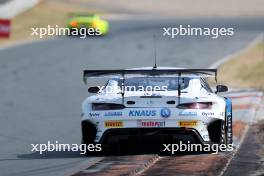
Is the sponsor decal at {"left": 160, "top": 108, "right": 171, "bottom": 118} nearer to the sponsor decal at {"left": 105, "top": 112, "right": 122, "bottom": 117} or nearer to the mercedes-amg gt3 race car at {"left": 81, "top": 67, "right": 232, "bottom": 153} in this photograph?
the mercedes-amg gt3 race car at {"left": 81, "top": 67, "right": 232, "bottom": 153}

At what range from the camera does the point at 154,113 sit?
10883 millimetres

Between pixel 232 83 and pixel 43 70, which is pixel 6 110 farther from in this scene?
pixel 43 70

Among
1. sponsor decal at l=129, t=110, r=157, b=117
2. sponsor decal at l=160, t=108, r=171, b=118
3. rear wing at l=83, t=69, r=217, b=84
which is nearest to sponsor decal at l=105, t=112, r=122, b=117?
sponsor decal at l=129, t=110, r=157, b=117

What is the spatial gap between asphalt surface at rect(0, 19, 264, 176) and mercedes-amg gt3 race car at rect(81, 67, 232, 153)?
2.02ft

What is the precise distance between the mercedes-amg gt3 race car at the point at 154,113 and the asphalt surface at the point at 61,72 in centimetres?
62

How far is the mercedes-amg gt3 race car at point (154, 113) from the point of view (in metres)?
10.9

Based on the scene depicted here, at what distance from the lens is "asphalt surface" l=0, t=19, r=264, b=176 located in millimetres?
12052

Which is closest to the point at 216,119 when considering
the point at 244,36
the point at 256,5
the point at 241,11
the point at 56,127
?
the point at 56,127

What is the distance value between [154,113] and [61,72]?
618 inches

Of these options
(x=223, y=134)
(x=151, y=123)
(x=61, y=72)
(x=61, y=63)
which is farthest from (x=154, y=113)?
(x=61, y=63)

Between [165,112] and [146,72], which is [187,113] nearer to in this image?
[165,112]

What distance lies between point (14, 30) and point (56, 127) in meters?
30.3

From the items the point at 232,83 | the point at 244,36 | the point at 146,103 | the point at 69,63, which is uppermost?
the point at 244,36

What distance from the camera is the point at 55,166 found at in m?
10.8
